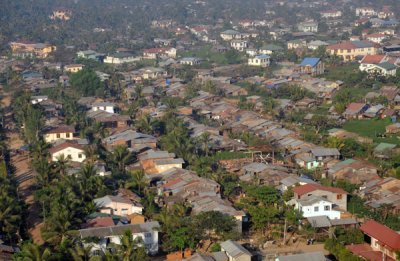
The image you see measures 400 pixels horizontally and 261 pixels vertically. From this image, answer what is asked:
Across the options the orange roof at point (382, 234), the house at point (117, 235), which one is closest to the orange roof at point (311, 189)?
the orange roof at point (382, 234)

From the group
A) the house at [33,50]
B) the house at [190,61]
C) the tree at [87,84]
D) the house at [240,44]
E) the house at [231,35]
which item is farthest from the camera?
the house at [231,35]

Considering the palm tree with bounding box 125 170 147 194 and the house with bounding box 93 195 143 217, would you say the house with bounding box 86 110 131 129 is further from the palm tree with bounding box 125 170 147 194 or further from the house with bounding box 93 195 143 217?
the house with bounding box 93 195 143 217

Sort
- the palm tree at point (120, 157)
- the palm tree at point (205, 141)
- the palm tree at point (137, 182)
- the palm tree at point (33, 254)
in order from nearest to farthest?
the palm tree at point (33, 254) → the palm tree at point (137, 182) → the palm tree at point (120, 157) → the palm tree at point (205, 141)

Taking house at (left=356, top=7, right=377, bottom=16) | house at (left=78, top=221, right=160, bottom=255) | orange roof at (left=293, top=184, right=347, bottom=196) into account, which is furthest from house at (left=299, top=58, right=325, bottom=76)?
house at (left=356, top=7, right=377, bottom=16)

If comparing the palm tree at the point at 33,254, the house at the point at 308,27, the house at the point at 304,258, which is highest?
the palm tree at the point at 33,254

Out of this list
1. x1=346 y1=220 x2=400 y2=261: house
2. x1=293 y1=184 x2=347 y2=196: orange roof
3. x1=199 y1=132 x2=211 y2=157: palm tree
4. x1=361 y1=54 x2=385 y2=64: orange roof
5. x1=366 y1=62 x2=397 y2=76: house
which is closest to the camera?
x1=346 y1=220 x2=400 y2=261: house

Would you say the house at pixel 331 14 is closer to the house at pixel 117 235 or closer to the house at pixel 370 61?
the house at pixel 370 61

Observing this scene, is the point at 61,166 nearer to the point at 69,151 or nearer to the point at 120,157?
the point at 120,157

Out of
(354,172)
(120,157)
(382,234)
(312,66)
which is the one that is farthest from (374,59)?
(382,234)

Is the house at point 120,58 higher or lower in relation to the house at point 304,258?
lower
